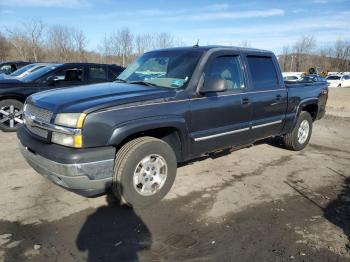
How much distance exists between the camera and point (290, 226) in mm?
3857

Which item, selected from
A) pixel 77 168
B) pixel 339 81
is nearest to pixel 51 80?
pixel 77 168

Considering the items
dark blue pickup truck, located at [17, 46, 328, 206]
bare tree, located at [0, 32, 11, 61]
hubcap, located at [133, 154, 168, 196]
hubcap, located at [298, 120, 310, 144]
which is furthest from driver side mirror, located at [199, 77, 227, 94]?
bare tree, located at [0, 32, 11, 61]

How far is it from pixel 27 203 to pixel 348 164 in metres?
5.40

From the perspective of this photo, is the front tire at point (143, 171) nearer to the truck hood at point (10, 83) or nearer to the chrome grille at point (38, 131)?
the chrome grille at point (38, 131)

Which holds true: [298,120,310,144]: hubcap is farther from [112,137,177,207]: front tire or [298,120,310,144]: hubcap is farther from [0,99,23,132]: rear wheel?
[0,99,23,132]: rear wheel


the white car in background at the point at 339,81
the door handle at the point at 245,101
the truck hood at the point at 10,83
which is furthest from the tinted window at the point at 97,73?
the white car in background at the point at 339,81

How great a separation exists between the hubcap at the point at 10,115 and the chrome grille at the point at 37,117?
12.6 feet

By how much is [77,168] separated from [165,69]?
80.8 inches

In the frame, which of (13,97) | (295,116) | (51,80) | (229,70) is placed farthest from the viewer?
(51,80)

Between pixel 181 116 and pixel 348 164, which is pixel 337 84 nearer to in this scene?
pixel 348 164

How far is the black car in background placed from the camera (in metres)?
7.89

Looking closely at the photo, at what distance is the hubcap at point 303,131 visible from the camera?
7023 mm

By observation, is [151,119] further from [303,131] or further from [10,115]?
[10,115]

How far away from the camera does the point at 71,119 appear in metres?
3.63
